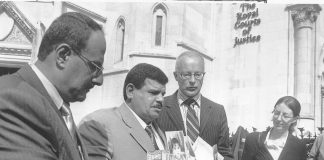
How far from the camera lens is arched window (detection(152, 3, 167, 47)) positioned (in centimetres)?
406

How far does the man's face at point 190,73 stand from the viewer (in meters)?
2.17

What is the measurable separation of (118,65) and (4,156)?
10.2 ft

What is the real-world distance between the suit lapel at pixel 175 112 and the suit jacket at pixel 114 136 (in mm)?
574

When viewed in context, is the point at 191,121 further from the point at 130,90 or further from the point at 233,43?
the point at 233,43

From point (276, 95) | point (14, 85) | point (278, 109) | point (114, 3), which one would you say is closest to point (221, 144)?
point (278, 109)

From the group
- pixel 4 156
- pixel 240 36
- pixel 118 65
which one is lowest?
pixel 4 156

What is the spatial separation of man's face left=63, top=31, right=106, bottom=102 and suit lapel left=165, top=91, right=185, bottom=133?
126 cm

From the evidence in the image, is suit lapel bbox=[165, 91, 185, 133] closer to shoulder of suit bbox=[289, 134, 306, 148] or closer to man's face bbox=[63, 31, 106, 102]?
shoulder of suit bbox=[289, 134, 306, 148]

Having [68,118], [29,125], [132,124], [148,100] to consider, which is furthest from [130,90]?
[29,125]

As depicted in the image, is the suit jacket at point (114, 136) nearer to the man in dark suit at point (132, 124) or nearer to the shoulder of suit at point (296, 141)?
the man in dark suit at point (132, 124)

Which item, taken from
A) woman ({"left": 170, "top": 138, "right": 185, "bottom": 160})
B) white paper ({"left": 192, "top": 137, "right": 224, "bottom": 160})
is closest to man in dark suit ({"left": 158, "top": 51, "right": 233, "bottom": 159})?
white paper ({"left": 192, "top": 137, "right": 224, "bottom": 160})

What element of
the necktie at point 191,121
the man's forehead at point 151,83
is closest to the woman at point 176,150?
the man's forehead at point 151,83

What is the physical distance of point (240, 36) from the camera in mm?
4121

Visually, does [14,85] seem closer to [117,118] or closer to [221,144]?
[117,118]
